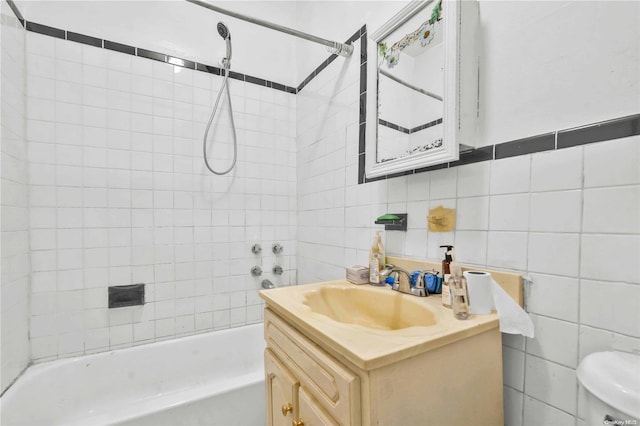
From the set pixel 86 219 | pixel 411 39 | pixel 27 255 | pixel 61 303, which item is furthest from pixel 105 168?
pixel 411 39

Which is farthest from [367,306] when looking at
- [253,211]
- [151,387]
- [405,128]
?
[151,387]

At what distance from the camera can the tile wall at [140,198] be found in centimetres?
143

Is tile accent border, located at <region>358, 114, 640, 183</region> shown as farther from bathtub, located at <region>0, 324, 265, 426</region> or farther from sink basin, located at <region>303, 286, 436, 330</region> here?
bathtub, located at <region>0, 324, 265, 426</region>

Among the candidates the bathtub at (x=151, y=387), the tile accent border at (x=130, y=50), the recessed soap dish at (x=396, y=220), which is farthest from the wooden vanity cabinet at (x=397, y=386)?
the tile accent border at (x=130, y=50)

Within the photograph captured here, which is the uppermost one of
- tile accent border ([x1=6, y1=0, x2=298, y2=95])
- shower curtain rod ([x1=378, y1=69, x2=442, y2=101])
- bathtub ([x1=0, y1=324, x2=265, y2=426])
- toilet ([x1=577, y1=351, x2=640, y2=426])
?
tile accent border ([x1=6, y1=0, x2=298, y2=95])

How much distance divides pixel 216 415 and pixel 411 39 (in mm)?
1810

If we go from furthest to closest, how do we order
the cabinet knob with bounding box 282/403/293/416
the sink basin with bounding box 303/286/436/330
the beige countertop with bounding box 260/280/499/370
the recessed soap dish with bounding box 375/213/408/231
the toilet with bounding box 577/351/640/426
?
the recessed soap dish with bounding box 375/213/408/231
the sink basin with bounding box 303/286/436/330
the cabinet knob with bounding box 282/403/293/416
the beige countertop with bounding box 260/280/499/370
the toilet with bounding box 577/351/640/426

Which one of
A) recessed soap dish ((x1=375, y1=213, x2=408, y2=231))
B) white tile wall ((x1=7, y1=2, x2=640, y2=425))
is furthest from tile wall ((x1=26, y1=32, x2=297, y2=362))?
recessed soap dish ((x1=375, y1=213, x2=408, y2=231))

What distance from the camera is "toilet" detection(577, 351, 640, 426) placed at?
0.46 metres

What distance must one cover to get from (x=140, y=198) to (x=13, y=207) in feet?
1.64

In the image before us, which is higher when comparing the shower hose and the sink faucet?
the shower hose

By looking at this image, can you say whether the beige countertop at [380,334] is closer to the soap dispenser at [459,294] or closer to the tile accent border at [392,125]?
the soap dispenser at [459,294]

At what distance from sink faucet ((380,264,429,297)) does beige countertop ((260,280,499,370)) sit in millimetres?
67

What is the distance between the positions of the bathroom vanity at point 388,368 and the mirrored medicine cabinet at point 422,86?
53 cm
